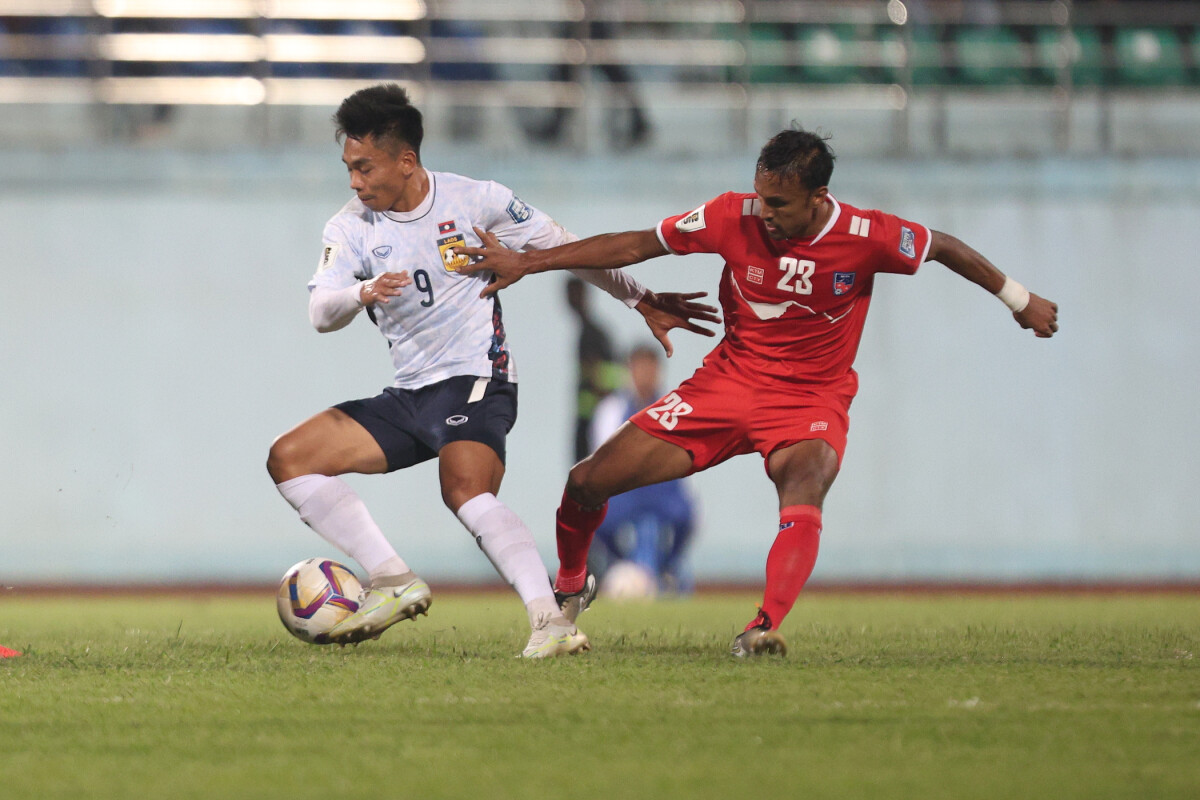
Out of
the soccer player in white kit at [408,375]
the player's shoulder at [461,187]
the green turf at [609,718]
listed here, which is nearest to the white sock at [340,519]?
the soccer player in white kit at [408,375]

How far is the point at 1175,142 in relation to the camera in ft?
43.7

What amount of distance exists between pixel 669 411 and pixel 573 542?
642 mm

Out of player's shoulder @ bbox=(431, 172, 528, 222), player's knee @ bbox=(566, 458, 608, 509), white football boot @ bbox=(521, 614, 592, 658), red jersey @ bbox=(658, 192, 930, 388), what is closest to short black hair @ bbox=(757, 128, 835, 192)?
red jersey @ bbox=(658, 192, 930, 388)

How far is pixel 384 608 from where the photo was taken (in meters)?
5.14

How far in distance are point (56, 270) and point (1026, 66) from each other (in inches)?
341

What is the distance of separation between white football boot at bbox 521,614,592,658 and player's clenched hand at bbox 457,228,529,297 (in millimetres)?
1191

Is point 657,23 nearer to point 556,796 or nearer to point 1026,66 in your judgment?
point 1026,66

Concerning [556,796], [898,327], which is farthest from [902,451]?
[556,796]

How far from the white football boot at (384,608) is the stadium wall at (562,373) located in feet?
23.7

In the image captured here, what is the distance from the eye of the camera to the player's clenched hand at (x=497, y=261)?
5277 mm

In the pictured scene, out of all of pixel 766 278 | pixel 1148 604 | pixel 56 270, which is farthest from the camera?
pixel 56 270

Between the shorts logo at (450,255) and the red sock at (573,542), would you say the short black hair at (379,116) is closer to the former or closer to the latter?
the shorts logo at (450,255)

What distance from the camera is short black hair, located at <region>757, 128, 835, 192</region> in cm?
495

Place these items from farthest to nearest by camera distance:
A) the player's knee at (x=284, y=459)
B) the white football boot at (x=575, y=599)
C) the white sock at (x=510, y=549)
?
the white football boot at (x=575, y=599) < the player's knee at (x=284, y=459) < the white sock at (x=510, y=549)
